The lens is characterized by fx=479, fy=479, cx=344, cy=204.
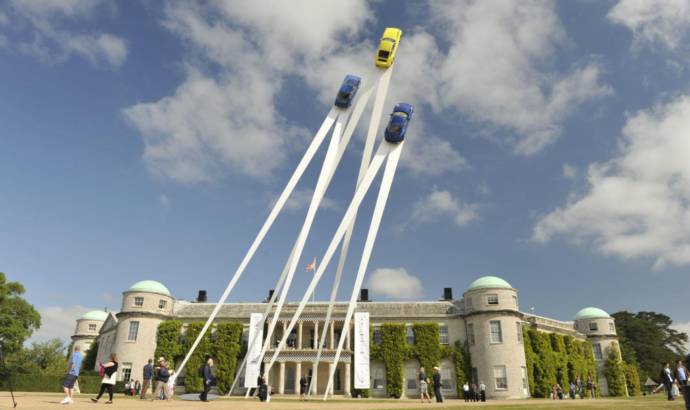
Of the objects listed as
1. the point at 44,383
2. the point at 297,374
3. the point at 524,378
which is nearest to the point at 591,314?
the point at 524,378

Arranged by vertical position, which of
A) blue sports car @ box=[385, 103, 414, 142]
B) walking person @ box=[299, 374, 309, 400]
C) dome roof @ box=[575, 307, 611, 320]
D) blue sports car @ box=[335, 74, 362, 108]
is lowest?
walking person @ box=[299, 374, 309, 400]

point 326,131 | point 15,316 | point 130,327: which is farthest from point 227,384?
point 326,131

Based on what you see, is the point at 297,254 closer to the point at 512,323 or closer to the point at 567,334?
the point at 512,323

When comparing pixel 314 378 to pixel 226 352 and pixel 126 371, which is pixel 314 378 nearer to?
pixel 226 352

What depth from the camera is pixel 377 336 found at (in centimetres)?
5356

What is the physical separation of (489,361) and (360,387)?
535 inches

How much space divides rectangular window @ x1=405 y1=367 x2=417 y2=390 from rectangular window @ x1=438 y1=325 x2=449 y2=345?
180 inches

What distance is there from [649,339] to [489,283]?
192 feet

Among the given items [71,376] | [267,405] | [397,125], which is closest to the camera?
[71,376]

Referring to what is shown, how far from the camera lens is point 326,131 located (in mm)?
26188

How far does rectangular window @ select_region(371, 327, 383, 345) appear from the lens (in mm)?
53125

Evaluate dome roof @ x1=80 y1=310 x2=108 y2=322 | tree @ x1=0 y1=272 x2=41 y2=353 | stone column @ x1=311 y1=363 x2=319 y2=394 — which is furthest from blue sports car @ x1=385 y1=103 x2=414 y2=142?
dome roof @ x1=80 y1=310 x2=108 y2=322

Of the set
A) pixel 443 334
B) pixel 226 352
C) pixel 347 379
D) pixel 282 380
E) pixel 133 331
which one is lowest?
pixel 282 380

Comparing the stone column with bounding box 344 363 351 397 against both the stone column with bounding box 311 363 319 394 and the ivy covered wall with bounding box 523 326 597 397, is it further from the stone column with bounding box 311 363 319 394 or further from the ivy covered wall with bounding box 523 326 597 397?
the ivy covered wall with bounding box 523 326 597 397
